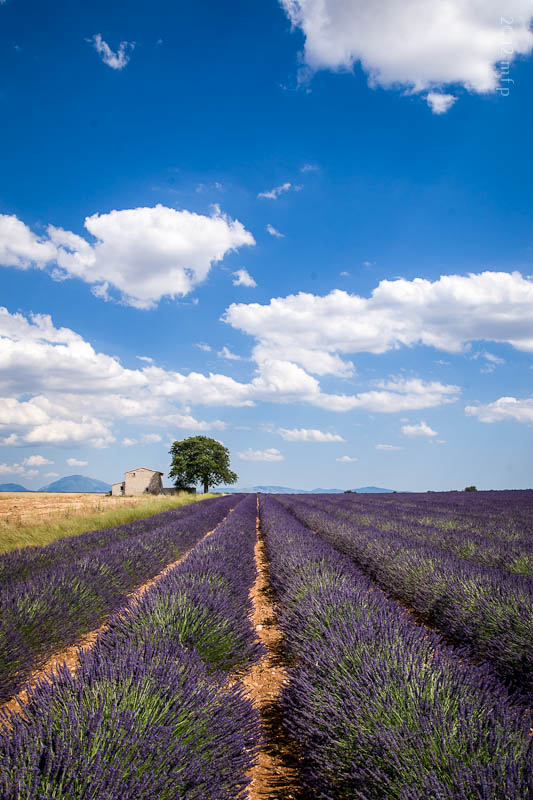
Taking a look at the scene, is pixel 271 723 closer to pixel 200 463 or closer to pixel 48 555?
pixel 48 555

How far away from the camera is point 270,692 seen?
281 cm

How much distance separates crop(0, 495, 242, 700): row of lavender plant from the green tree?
35.2 m

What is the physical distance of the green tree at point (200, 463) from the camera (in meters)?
40.6

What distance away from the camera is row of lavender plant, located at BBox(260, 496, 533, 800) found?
1.26 metres

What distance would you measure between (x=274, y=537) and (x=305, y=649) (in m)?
5.03

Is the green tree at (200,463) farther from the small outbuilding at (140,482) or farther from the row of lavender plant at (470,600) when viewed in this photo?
the row of lavender plant at (470,600)

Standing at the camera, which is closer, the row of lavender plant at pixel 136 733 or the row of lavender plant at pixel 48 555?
the row of lavender plant at pixel 136 733

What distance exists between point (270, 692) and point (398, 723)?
1.62 m

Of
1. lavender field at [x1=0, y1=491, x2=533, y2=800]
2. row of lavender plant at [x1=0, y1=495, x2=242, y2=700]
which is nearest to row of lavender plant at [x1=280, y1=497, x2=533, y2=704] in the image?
lavender field at [x1=0, y1=491, x2=533, y2=800]

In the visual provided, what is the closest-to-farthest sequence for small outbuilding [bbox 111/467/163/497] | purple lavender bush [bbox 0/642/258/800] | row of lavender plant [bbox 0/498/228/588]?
purple lavender bush [bbox 0/642/258/800]
row of lavender plant [bbox 0/498/228/588]
small outbuilding [bbox 111/467/163/497]

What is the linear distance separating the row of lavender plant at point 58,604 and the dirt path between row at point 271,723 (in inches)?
70.6

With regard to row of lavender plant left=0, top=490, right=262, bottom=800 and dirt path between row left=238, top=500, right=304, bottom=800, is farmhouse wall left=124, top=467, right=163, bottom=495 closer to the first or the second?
dirt path between row left=238, top=500, right=304, bottom=800

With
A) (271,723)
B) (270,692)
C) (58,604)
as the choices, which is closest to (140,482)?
(58,604)

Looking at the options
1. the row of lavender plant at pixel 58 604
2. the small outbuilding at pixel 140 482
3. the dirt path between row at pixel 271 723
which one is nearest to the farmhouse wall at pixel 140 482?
the small outbuilding at pixel 140 482
